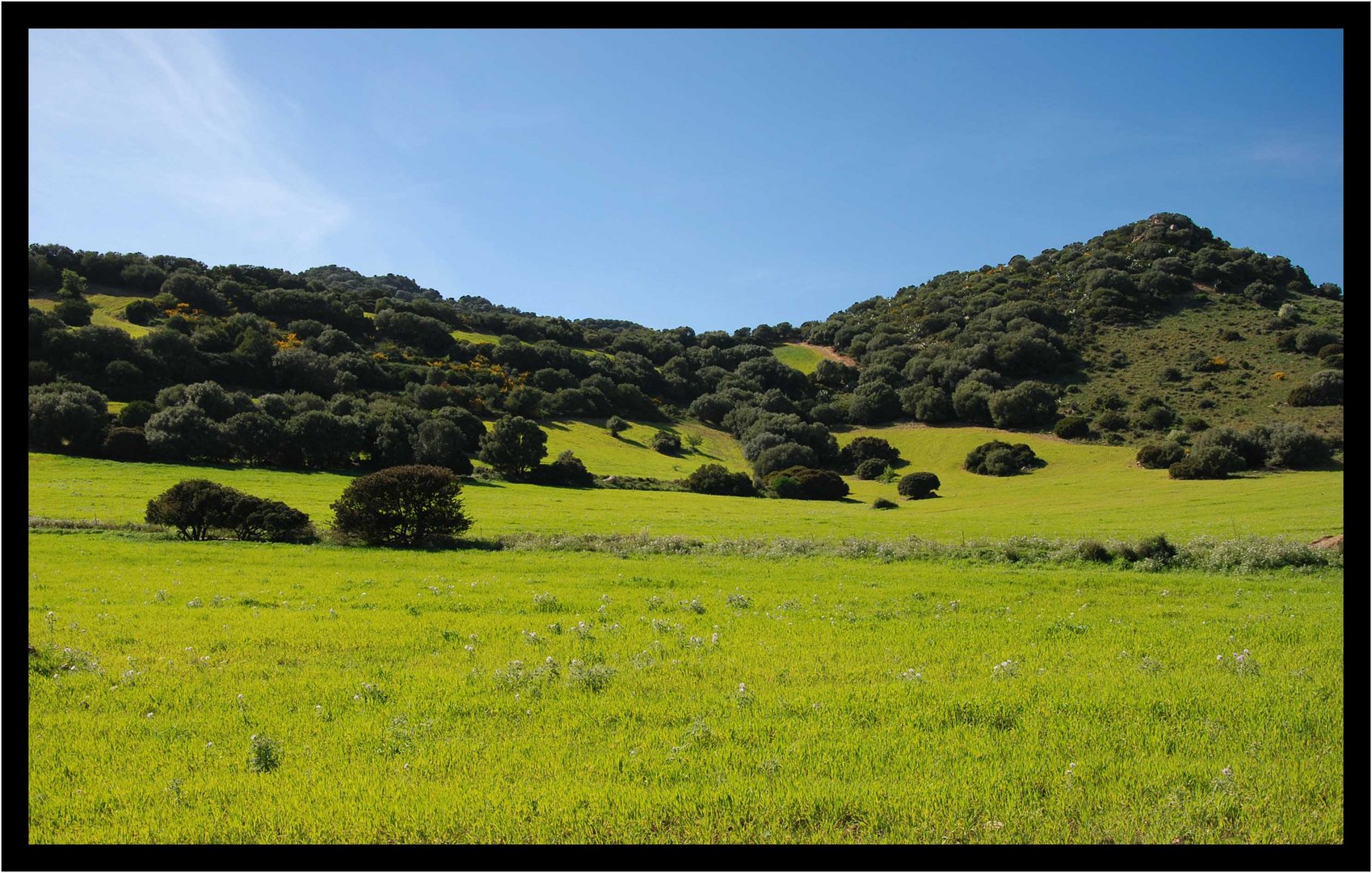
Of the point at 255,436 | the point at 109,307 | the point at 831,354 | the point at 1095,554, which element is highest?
the point at 831,354

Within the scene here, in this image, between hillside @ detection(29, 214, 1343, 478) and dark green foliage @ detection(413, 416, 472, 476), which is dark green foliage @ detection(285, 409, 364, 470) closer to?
hillside @ detection(29, 214, 1343, 478)

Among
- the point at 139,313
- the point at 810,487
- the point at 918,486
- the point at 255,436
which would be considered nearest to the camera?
the point at 255,436

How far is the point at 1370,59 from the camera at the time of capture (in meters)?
5.04

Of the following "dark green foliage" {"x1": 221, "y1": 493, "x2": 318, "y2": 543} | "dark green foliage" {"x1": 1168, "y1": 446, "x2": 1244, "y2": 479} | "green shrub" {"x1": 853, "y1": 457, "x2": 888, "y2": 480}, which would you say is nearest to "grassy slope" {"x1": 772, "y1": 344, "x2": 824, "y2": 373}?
"green shrub" {"x1": 853, "y1": 457, "x2": 888, "y2": 480}

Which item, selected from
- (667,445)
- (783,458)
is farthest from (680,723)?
→ (667,445)

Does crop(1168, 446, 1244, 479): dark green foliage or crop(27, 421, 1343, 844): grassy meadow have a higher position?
crop(1168, 446, 1244, 479): dark green foliage

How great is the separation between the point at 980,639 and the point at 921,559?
14180 mm

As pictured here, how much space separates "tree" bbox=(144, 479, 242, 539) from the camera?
2658cm

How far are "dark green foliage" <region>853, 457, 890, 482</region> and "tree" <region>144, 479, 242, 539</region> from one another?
57.2m

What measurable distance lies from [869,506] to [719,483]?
47.0 ft

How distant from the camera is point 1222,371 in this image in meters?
87.8

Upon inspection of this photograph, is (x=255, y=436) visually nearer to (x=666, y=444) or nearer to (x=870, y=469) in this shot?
(x=666, y=444)

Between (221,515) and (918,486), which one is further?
(918,486)

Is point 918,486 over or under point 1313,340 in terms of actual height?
under
